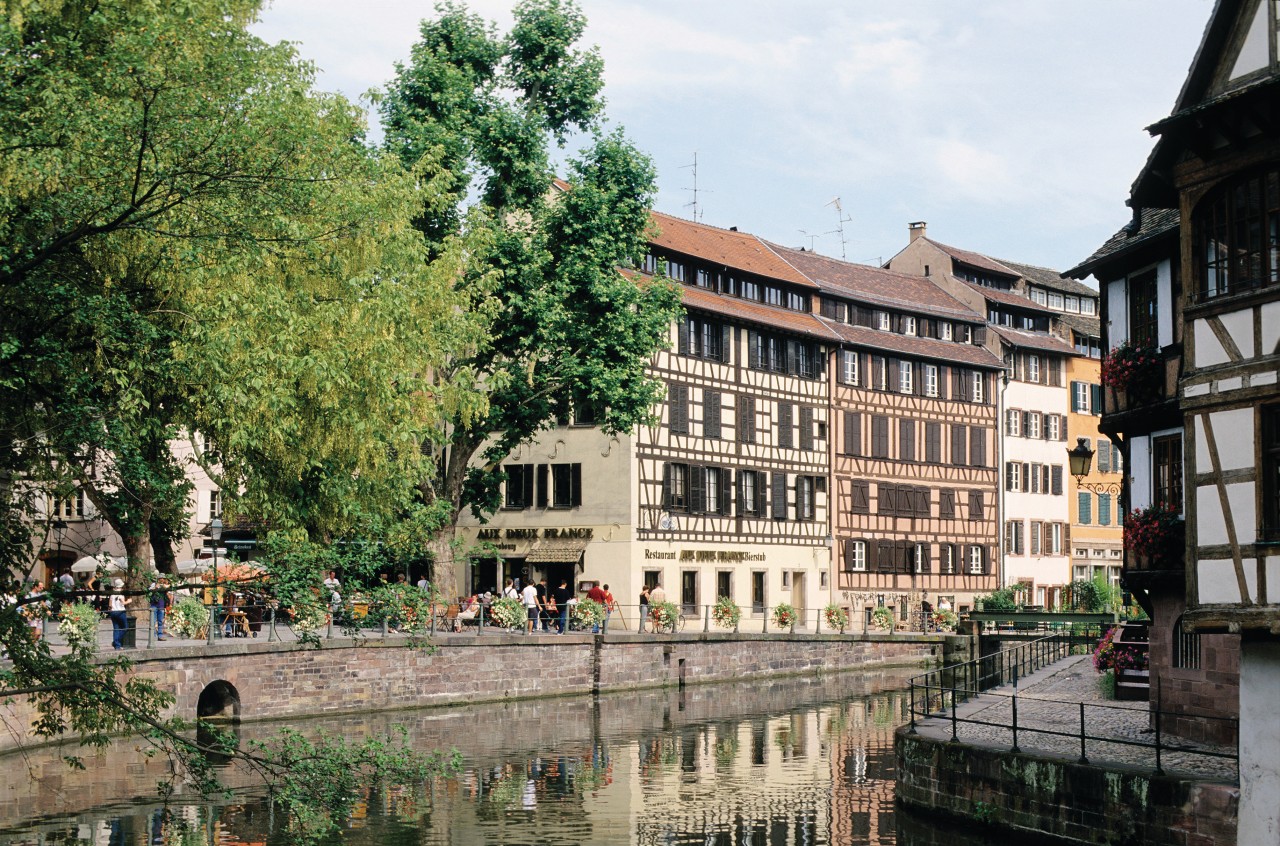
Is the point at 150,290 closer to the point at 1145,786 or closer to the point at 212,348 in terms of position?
the point at 212,348

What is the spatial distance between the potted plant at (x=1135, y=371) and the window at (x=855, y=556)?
3623 cm

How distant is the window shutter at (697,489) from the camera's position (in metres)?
52.5

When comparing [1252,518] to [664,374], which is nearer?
[1252,518]

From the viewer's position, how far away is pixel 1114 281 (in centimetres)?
2494

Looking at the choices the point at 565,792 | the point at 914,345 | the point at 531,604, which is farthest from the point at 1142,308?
the point at 914,345

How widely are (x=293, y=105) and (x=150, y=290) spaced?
4.43 m

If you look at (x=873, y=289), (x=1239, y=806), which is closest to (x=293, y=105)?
(x=1239, y=806)

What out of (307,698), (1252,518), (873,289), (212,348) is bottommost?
(307,698)

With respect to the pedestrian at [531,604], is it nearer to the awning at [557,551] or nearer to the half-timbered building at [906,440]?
the awning at [557,551]

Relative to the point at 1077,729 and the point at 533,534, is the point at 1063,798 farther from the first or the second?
the point at 533,534

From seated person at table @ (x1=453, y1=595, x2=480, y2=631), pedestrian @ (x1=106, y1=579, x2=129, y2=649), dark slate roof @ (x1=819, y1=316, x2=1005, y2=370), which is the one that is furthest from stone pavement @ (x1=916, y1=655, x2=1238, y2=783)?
dark slate roof @ (x1=819, y1=316, x2=1005, y2=370)

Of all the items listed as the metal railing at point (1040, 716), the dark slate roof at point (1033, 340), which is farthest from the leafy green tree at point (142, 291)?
the dark slate roof at point (1033, 340)

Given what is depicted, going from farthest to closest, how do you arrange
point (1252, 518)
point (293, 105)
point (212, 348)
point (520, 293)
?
point (520, 293) < point (293, 105) < point (1252, 518) < point (212, 348)

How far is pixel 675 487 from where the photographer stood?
51.9 m
